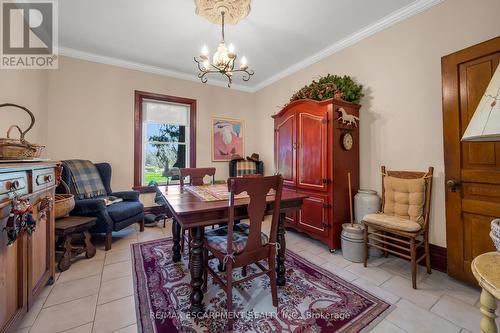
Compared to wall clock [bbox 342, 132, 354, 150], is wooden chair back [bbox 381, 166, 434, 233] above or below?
below

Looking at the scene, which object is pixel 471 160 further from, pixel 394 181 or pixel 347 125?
pixel 347 125

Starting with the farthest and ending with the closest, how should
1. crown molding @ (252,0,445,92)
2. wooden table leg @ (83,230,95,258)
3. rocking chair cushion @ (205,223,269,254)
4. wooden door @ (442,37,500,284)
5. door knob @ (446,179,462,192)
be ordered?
wooden table leg @ (83,230,95,258) < crown molding @ (252,0,445,92) < door knob @ (446,179,462,192) < wooden door @ (442,37,500,284) < rocking chair cushion @ (205,223,269,254)

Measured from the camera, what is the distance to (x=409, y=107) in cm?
239

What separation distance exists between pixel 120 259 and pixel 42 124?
2216 mm

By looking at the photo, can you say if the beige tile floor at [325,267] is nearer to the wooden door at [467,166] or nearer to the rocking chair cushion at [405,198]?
the wooden door at [467,166]

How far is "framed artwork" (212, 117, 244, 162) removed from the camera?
14.8 ft

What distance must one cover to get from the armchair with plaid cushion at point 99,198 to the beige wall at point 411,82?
3243mm

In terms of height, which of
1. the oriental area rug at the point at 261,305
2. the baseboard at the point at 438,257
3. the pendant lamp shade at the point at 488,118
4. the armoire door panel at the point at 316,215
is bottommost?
the oriental area rug at the point at 261,305

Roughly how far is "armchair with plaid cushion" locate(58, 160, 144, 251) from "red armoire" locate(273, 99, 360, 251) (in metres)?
2.35

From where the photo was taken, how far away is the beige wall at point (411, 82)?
2051 mm

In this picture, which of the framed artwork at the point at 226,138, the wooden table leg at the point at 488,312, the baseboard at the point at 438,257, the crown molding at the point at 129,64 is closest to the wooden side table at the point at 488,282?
the wooden table leg at the point at 488,312

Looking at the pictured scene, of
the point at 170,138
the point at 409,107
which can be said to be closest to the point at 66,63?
the point at 170,138

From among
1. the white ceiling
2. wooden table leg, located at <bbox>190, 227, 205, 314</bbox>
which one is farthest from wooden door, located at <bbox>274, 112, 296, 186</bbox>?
wooden table leg, located at <bbox>190, 227, 205, 314</bbox>

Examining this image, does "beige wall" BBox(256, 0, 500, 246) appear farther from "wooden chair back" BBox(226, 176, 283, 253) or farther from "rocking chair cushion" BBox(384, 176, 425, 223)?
"wooden chair back" BBox(226, 176, 283, 253)
